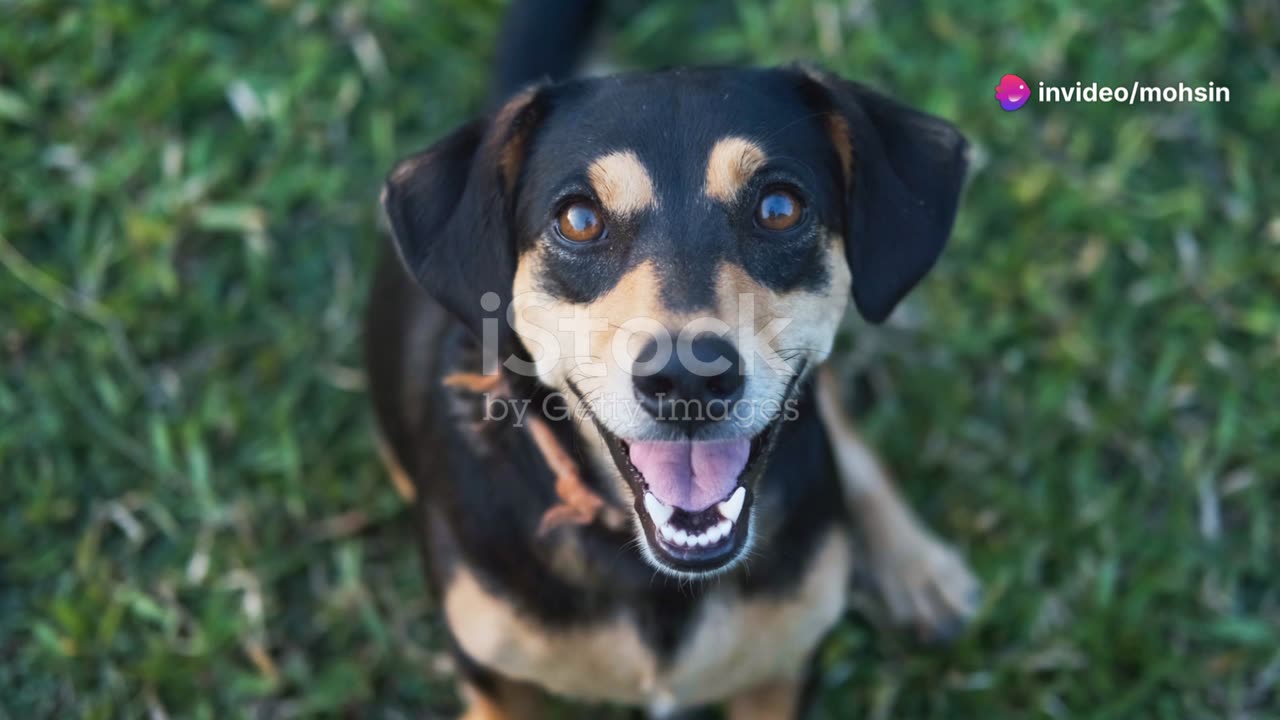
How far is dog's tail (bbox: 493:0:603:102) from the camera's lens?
4.56 metres

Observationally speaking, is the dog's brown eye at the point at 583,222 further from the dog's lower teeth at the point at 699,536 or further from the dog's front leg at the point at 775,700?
the dog's front leg at the point at 775,700

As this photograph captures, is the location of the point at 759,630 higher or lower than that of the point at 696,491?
lower

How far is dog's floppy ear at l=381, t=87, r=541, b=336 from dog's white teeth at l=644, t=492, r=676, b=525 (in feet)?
2.05

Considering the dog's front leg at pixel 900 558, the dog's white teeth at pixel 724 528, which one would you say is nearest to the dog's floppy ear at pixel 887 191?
the dog's white teeth at pixel 724 528

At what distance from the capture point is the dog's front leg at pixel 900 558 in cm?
436

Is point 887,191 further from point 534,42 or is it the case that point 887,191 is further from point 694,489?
point 534,42

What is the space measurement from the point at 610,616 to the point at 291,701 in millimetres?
1640

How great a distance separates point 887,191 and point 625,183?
0.72 m

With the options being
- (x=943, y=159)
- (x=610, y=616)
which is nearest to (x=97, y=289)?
(x=610, y=616)

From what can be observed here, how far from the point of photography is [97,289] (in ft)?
15.7

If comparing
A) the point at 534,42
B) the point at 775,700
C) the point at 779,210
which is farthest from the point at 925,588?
the point at 534,42

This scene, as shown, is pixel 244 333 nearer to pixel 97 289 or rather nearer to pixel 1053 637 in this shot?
pixel 97 289

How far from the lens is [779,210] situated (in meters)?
2.99

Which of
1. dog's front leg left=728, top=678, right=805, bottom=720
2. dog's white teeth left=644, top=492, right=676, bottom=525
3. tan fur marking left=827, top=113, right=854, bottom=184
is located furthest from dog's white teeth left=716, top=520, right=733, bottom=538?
dog's front leg left=728, top=678, right=805, bottom=720
